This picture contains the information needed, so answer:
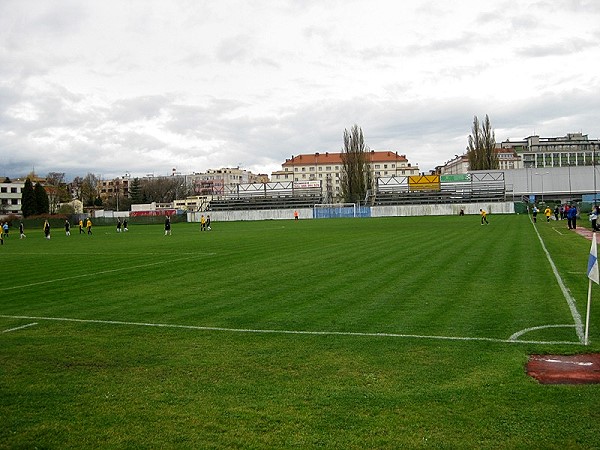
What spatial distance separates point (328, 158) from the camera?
185 metres

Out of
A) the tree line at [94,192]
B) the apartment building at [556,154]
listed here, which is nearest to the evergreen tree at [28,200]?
the tree line at [94,192]

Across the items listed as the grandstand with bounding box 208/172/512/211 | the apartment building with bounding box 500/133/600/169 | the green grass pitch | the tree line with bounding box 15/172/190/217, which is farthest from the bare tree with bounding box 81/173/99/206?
the green grass pitch

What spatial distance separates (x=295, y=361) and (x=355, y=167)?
104751 millimetres

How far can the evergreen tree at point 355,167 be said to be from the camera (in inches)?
4370

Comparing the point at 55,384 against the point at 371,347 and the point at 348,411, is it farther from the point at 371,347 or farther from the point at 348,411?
the point at 371,347

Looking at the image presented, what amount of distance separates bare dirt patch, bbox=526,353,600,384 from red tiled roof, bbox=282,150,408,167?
577 ft

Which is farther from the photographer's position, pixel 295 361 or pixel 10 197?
pixel 10 197

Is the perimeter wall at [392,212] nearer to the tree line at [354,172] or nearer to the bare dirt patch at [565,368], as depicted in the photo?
the tree line at [354,172]

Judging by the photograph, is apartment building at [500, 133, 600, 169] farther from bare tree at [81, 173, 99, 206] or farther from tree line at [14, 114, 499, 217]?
bare tree at [81, 173, 99, 206]

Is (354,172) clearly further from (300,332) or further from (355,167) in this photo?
(300,332)

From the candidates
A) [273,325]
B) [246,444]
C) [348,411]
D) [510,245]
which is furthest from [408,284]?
[510,245]

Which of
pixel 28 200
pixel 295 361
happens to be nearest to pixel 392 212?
pixel 28 200

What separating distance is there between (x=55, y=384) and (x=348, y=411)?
12.6 ft

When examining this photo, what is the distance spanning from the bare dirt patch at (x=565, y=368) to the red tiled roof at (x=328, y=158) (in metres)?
176
